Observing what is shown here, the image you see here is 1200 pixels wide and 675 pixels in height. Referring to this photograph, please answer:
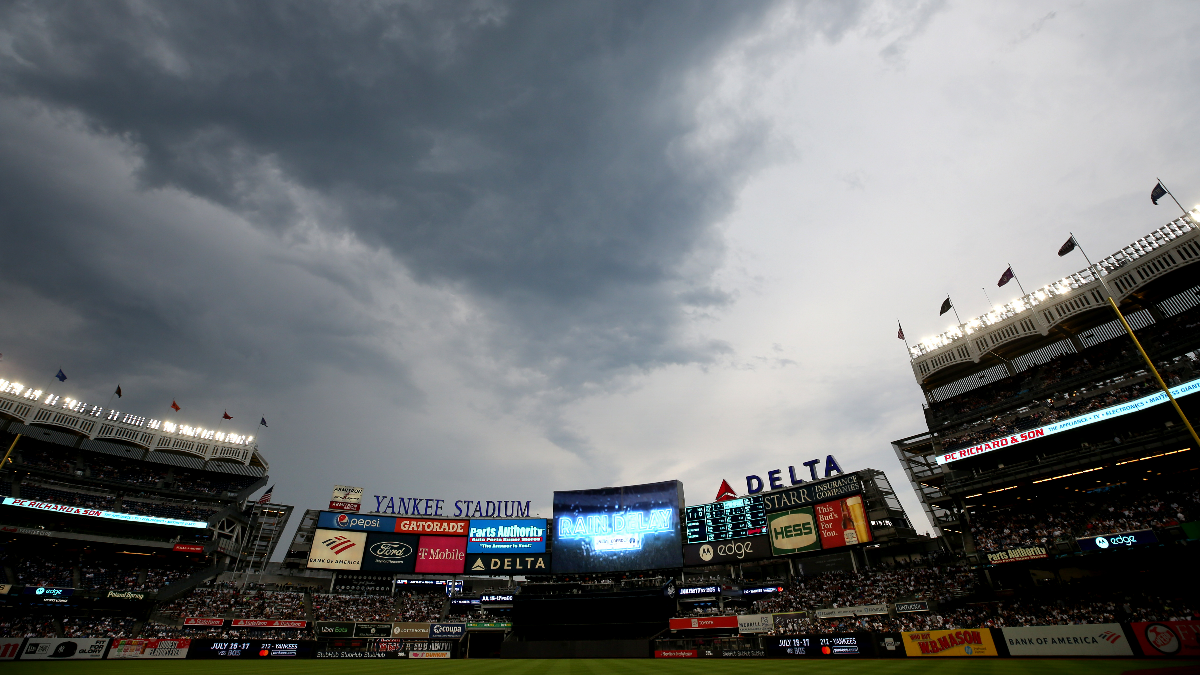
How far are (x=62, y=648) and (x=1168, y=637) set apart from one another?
226 feet

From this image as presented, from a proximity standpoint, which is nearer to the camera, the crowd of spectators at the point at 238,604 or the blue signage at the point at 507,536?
the crowd of spectators at the point at 238,604

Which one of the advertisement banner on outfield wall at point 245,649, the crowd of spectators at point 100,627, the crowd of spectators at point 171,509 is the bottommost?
the advertisement banner on outfield wall at point 245,649

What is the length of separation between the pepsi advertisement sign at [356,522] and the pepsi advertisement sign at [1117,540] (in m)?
66.6

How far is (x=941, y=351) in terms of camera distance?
54.2m

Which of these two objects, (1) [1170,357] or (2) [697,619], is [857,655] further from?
(1) [1170,357]

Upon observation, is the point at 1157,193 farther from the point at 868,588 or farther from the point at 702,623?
the point at 702,623

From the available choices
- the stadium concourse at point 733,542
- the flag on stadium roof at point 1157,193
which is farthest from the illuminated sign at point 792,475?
the flag on stadium roof at point 1157,193

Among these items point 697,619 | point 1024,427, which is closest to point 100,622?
point 697,619

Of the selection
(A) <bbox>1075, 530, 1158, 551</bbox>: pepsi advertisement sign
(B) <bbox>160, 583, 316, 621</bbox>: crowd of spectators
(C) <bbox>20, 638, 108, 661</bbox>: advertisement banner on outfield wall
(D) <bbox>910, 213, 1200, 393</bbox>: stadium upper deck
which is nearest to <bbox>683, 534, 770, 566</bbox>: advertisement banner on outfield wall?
(D) <bbox>910, 213, 1200, 393</bbox>: stadium upper deck

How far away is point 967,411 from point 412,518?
64262 millimetres

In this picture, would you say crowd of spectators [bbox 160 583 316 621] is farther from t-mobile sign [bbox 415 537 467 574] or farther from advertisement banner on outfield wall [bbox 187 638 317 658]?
t-mobile sign [bbox 415 537 467 574]

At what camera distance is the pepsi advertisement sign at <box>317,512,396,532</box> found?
63.4m

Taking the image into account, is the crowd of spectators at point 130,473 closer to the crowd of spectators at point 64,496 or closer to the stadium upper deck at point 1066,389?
the crowd of spectators at point 64,496

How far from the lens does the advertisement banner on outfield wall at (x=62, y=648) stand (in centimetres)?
3653
